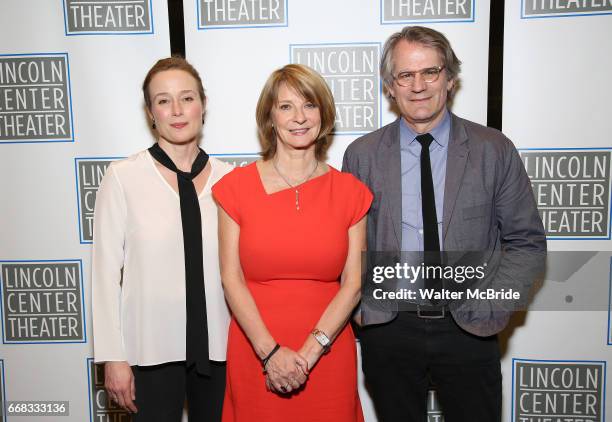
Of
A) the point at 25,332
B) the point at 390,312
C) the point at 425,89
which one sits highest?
the point at 425,89

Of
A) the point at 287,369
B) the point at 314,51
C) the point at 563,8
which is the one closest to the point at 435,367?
the point at 287,369

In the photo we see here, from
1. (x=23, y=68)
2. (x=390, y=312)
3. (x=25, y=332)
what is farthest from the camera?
(x=25, y=332)

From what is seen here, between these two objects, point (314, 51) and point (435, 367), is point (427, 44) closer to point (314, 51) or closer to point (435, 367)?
point (314, 51)

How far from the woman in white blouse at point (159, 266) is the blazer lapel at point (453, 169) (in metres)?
0.87

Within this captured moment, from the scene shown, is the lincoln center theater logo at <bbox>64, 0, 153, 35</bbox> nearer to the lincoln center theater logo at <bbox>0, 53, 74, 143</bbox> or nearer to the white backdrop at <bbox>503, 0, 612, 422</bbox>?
the lincoln center theater logo at <bbox>0, 53, 74, 143</bbox>

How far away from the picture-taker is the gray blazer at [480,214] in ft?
6.08

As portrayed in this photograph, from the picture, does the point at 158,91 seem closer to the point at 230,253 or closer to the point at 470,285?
the point at 230,253

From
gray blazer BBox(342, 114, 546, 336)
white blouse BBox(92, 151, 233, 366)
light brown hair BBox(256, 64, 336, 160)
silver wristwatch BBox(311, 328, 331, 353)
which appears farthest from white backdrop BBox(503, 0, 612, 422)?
white blouse BBox(92, 151, 233, 366)

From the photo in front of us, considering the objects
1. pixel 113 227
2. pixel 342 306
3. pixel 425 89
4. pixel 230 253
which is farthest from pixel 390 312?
pixel 113 227

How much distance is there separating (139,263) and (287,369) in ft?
2.12

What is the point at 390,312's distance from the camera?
1898mm

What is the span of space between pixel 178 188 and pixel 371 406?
5.18ft

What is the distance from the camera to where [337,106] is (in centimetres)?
245

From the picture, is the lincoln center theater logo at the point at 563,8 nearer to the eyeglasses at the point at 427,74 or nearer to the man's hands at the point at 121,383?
the eyeglasses at the point at 427,74
